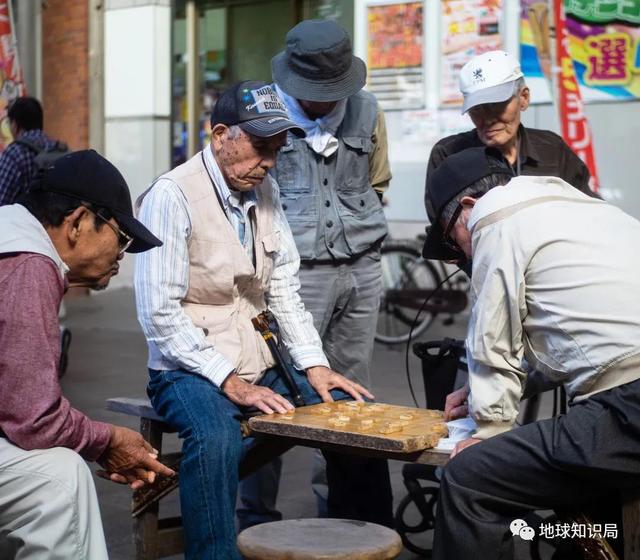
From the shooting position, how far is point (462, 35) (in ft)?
34.1

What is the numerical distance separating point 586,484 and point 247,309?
1.49 metres

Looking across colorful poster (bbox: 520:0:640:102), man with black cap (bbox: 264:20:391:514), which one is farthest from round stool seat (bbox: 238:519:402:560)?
colorful poster (bbox: 520:0:640:102)

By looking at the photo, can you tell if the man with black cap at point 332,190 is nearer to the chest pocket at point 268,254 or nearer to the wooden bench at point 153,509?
the chest pocket at point 268,254

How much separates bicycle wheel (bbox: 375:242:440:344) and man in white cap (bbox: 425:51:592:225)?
4.75m

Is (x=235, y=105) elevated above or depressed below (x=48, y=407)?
above

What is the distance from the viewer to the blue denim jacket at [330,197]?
4777mm

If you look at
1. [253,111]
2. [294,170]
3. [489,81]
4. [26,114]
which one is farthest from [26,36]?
[253,111]

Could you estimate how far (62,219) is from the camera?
3.24m

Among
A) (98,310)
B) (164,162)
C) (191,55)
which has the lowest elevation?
(98,310)

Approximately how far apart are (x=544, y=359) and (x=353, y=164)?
1.82 meters

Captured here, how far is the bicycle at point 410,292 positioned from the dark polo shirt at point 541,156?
15.4 feet

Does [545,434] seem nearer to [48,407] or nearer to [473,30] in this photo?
[48,407]

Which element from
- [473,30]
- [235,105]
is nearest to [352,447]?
[235,105]

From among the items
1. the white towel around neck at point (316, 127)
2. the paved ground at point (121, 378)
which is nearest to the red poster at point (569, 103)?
the paved ground at point (121, 378)
